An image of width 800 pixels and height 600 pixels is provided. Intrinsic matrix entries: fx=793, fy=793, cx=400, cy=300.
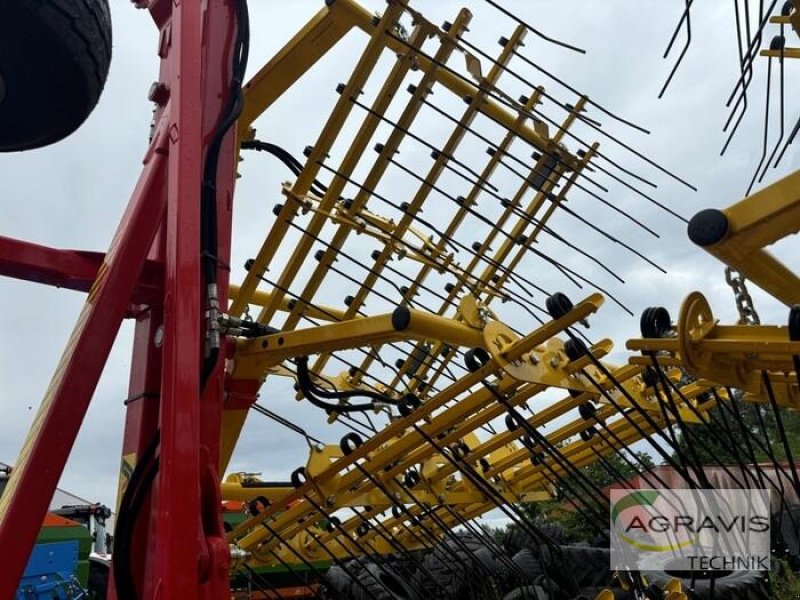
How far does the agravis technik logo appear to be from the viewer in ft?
12.0

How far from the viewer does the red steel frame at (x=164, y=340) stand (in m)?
1.49

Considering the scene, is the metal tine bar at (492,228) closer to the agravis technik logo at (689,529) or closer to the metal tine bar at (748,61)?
the agravis technik logo at (689,529)

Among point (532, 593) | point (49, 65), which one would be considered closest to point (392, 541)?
point (532, 593)

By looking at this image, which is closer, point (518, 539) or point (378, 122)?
point (378, 122)

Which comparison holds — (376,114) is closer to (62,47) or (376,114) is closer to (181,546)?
(62,47)

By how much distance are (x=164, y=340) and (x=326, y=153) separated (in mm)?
2412

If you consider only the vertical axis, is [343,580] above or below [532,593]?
above

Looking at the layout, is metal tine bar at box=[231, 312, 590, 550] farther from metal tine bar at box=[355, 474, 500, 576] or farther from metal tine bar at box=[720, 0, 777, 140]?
metal tine bar at box=[720, 0, 777, 140]

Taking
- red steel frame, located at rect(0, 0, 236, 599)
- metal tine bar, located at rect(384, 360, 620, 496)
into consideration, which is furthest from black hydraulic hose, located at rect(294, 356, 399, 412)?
red steel frame, located at rect(0, 0, 236, 599)

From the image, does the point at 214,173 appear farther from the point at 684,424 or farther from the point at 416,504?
the point at 416,504

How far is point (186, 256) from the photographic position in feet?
5.37

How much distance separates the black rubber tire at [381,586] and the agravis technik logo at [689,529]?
1.48 metres

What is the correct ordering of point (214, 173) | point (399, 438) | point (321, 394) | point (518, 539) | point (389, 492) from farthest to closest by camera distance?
point (518, 539) → point (389, 492) → point (399, 438) → point (321, 394) → point (214, 173)

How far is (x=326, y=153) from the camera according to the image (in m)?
3.89
